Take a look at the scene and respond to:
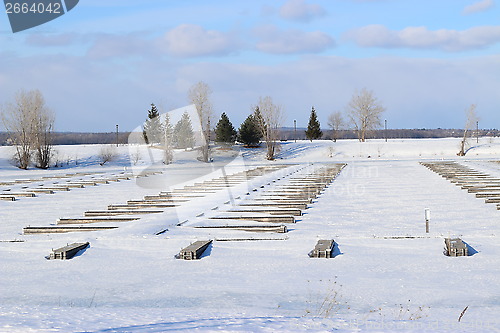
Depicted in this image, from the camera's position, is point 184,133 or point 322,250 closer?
point 322,250

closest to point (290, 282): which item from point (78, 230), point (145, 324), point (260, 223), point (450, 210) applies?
point (145, 324)

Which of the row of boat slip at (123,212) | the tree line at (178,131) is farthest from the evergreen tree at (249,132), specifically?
the row of boat slip at (123,212)

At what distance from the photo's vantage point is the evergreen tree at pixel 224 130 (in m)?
65.9

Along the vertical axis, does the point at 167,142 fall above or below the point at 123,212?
above

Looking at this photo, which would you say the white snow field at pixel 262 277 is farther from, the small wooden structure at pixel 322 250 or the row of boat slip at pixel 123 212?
the row of boat slip at pixel 123 212

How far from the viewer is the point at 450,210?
14.8 meters

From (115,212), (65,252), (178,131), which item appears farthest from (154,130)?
(65,252)

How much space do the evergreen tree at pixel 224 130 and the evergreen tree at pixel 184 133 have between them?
6336 mm

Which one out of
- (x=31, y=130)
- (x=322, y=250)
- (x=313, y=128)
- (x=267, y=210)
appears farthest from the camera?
(x=313, y=128)

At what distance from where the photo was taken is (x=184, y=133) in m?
59.3

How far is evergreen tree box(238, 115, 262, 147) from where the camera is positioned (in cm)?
6438

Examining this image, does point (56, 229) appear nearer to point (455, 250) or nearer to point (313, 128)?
point (455, 250)

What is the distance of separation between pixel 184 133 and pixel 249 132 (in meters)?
8.08

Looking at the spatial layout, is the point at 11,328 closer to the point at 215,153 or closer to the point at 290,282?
the point at 290,282
